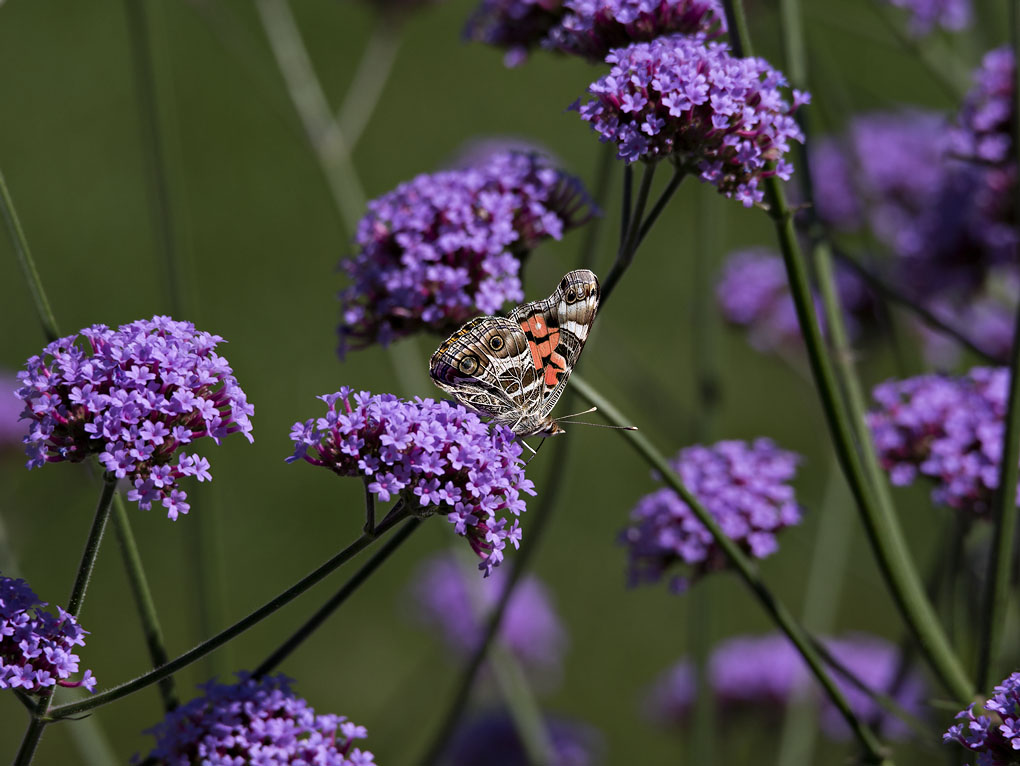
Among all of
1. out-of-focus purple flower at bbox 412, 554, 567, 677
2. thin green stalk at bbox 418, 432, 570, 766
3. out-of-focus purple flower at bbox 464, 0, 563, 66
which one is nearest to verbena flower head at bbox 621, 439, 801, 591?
thin green stalk at bbox 418, 432, 570, 766

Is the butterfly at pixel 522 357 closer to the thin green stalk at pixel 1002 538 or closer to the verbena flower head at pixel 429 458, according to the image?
the verbena flower head at pixel 429 458

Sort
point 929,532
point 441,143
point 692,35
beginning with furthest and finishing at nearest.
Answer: point 441,143, point 929,532, point 692,35

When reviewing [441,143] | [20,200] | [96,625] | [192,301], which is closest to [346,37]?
[441,143]

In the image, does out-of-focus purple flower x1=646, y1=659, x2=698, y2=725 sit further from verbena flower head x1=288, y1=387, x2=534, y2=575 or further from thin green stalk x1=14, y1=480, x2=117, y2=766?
thin green stalk x1=14, y1=480, x2=117, y2=766

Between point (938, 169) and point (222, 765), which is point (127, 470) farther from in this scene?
point (938, 169)

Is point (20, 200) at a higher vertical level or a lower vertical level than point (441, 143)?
lower

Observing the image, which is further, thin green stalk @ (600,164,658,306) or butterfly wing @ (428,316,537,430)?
butterfly wing @ (428,316,537,430)

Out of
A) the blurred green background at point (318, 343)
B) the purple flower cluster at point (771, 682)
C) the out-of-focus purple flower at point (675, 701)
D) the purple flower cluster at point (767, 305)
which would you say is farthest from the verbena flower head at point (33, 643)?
the purple flower cluster at point (767, 305)
